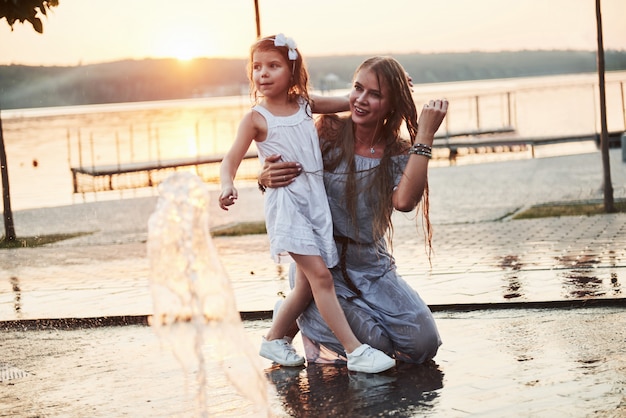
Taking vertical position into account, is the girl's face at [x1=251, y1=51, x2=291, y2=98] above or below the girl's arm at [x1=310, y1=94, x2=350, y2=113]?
above

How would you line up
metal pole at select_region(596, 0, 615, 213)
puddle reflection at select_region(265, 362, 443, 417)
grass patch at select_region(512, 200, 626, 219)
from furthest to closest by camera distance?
grass patch at select_region(512, 200, 626, 219) → metal pole at select_region(596, 0, 615, 213) → puddle reflection at select_region(265, 362, 443, 417)

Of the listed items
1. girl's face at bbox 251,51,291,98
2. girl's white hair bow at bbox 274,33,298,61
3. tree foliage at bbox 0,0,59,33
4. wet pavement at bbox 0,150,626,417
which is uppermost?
tree foliage at bbox 0,0,59,33

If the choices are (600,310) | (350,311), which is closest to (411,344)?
(350,311)

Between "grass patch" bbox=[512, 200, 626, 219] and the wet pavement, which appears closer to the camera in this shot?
the wet pavement

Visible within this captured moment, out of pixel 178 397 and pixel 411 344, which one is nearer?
pixel 178 397

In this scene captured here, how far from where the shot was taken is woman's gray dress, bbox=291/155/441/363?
20.0ft

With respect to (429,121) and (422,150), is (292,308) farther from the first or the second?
(429,121)

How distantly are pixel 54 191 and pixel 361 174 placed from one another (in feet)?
71.0

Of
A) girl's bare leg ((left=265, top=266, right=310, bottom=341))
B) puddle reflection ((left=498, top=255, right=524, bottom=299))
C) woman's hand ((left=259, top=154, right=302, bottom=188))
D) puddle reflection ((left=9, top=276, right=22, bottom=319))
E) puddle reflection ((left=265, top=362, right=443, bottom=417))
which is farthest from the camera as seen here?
puddle reflection ((left=9, top=276, right=22, bottom=319))

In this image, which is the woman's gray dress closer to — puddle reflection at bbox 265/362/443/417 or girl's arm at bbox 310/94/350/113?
puddle reflection at bbox 265/362/443/417

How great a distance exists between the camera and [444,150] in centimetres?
3459

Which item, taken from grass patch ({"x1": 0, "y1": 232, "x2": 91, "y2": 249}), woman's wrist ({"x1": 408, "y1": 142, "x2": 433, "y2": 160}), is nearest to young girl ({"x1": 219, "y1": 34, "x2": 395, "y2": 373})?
woman's wrist ({"x1": 408, "y1": 142, "x2": 433, "y2": 160})

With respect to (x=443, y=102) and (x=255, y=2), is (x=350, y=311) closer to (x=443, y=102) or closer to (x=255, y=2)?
(x=443, y=102)

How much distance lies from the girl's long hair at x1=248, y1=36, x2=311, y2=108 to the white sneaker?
1.39 metres
